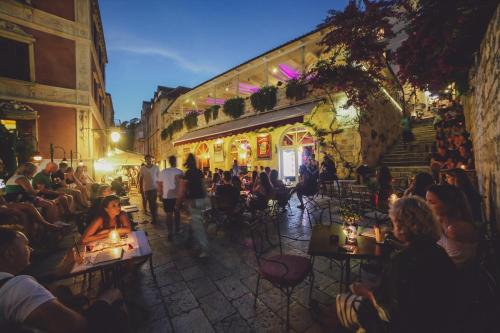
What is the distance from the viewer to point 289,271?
2482 mm

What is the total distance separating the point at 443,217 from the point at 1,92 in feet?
45.5

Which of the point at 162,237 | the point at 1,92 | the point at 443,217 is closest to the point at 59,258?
the point at 162,237

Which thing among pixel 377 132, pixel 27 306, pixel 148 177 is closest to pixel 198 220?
pixel 148 177

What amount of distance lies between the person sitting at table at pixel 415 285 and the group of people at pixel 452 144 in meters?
5.09

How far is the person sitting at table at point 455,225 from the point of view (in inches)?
77.9

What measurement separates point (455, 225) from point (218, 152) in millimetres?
14510

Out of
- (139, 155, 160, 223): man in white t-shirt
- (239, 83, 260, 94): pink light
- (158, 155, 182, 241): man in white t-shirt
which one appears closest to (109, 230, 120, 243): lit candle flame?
(158, 155, 182, 241): man in white t-shirt

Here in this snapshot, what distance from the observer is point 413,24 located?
3.08 metres

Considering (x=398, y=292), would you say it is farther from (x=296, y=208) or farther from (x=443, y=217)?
(x=296, y=208)

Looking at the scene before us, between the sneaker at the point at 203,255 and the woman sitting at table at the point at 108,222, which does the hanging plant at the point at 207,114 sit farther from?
the woman sitting at table at the point at 108,222

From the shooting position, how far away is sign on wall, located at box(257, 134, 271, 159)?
12.5 meters

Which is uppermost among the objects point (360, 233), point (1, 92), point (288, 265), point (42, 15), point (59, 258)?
point (42, 15)

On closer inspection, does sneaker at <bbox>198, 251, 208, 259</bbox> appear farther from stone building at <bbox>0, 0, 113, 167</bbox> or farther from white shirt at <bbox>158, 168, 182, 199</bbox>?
stone building at <bbox>0, 0, 113, 167</bbox>

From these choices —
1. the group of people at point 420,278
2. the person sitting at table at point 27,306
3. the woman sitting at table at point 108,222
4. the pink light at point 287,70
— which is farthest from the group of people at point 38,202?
the pink light at point 287,70
